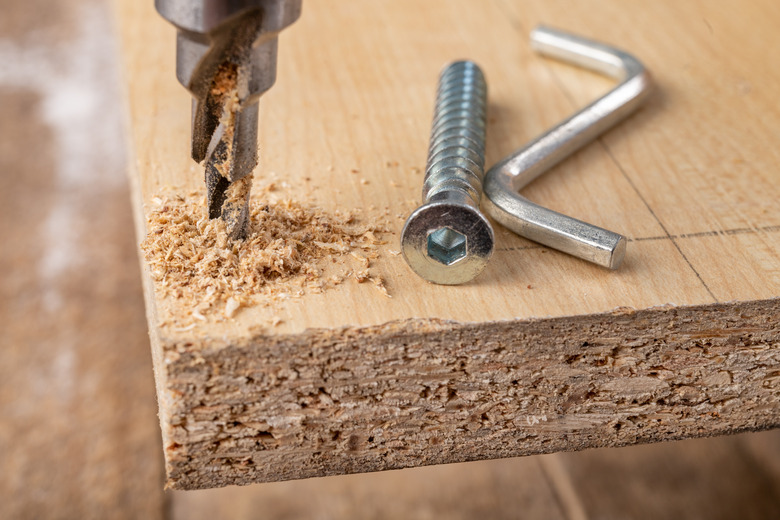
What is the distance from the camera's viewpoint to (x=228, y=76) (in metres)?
0.62

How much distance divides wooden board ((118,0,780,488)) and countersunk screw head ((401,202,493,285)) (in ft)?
0.07

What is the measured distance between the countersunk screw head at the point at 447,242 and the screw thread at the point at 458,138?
0.05 ft

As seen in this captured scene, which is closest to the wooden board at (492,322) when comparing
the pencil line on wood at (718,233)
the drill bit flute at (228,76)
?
A: the pencil line on wood at (718,233)

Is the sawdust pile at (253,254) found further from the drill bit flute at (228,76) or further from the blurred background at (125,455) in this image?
the blurred background at (125,455)

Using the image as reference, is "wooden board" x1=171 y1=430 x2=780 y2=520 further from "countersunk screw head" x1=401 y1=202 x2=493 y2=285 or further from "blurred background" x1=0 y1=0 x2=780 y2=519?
"countersunk screw head" x1=401 y1=202 x2=493 y2=285

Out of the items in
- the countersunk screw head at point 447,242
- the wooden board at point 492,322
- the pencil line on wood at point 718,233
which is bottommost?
the wooden board at point 492,322

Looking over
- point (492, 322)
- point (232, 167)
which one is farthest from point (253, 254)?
point (492, 322)

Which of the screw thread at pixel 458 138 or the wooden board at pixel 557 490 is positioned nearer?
the screw thread at pixel 458 138

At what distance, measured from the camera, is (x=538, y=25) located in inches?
45.3

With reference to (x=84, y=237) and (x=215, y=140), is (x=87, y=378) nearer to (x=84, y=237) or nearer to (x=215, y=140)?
(x=84, y=237)

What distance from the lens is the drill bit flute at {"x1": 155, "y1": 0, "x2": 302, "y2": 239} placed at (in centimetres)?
57

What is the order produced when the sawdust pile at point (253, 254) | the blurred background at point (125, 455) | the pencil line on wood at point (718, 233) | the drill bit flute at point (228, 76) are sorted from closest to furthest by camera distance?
the drill bit flute at point (228, 76) < the sawdust pile at point (253, 254) < the pencil line on wood at point (718, 233) < the blurred background at point (125, 455)

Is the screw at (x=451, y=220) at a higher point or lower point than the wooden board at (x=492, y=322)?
higher

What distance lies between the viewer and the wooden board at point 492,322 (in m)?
0.65
